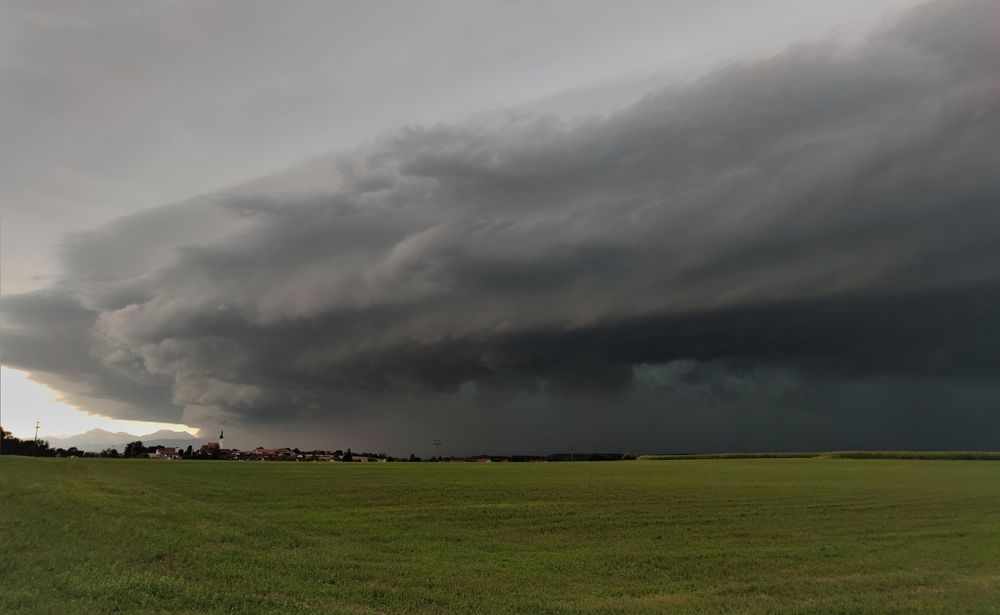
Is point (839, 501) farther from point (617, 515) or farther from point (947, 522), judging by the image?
point (617, 515)

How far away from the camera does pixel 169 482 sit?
166 feet

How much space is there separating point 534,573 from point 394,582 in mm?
4469

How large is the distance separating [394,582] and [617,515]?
60.0 feet

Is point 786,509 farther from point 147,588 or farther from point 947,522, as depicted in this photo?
point 147,588

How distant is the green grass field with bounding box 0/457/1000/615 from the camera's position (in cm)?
1603

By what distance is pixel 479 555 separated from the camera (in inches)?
883

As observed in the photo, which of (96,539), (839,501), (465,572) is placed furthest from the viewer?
(839,501)

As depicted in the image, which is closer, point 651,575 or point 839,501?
point 651,575

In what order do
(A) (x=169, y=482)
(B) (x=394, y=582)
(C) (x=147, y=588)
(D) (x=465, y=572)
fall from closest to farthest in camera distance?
(C) (x=147, y=588) → (B) (x=394, y=582) → (D) (x=465, y=572) → (A) (x=169, y=482)

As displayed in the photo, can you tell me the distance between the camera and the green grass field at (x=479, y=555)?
16.0 meters

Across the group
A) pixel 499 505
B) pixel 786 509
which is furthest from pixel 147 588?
pixel 786 509

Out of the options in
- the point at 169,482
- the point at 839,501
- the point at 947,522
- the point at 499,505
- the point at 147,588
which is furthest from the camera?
the point at 169,482

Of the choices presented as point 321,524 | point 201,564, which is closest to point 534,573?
point 201,564

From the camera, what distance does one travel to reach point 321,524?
28438mm
